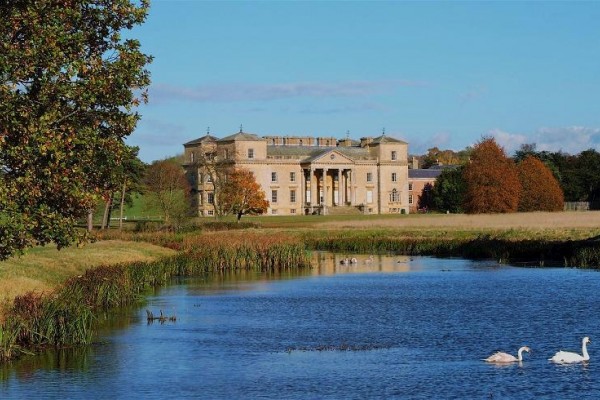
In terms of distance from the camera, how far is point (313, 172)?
140 metres

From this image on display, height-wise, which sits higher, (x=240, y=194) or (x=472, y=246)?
(x=240, y=194)

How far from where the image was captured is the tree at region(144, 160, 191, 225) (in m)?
84.7

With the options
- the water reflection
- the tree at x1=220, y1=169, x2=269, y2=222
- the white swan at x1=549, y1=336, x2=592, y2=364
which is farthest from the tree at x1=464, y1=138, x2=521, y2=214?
the white swan at x1=549, y1=336, x2=592, y2=364

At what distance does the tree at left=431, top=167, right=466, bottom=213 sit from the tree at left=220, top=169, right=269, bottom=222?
26694mm

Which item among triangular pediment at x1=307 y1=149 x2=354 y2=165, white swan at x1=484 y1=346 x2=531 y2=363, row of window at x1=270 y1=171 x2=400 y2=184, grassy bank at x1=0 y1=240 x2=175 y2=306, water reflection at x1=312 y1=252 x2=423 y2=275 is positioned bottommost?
white swan at x1=484 y1=346 x2=531 y2=363

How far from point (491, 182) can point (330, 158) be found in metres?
32.0

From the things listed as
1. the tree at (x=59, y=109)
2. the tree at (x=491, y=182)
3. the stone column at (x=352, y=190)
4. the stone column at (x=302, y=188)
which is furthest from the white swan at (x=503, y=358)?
the stone column at (x=352, y=190)

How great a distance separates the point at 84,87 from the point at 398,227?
2519 inches

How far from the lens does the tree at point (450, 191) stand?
132875 mm

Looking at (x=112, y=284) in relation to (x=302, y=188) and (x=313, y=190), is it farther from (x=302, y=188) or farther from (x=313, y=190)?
(x=313, y=190)

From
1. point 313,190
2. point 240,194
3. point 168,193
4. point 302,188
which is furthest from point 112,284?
point 313,190

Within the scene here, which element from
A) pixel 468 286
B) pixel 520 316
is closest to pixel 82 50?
pixel 520 316

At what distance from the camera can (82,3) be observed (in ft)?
78.6

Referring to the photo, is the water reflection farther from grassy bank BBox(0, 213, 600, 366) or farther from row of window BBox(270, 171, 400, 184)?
row of window BBox(270, 171, 400, 184)
